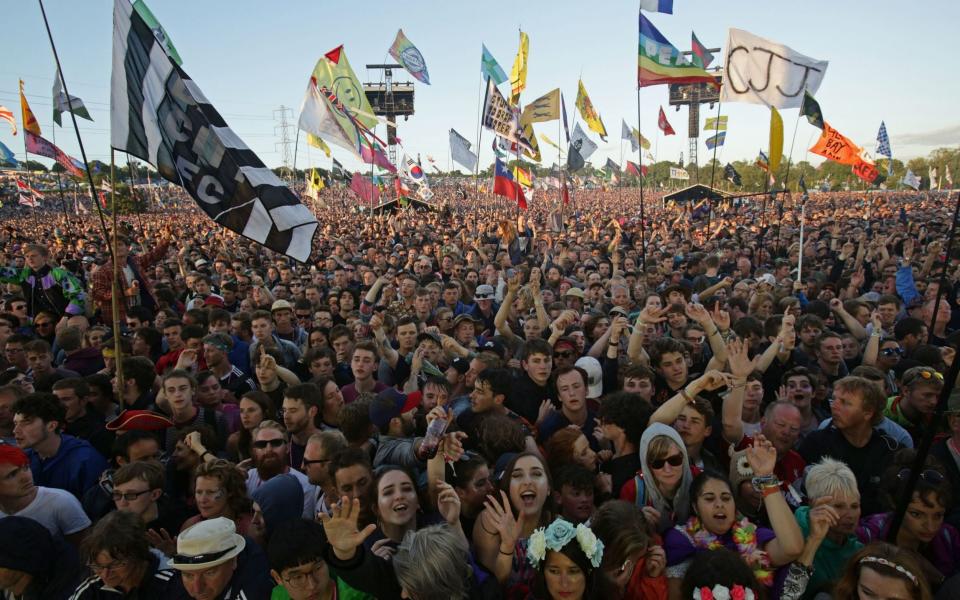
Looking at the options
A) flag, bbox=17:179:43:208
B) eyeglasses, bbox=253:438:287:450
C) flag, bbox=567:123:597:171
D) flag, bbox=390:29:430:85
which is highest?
flag, bbox=390:29:430:85

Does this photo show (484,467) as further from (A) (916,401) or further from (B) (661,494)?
(A) (916,401)

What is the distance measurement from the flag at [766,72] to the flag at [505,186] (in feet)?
23.5

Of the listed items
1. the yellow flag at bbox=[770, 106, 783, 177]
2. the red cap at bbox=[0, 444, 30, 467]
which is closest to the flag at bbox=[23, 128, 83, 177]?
the red cap at bbox=[0, 444, 30, 467]

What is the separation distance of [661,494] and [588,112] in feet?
58.9

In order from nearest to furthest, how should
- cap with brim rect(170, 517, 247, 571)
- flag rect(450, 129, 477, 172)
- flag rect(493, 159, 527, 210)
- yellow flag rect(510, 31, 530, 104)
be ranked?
cap with brim rect(170, 517, 247, 571) → flag rect(493, 159, 527, 210) → yellow flag rect(510, 31, 530, 104) → flag rect(450, 129, 477, 172)

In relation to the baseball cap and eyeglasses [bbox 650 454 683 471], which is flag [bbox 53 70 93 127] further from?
eyeglasses [bbox 650 454 683 471]

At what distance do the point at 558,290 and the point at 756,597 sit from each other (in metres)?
8.25

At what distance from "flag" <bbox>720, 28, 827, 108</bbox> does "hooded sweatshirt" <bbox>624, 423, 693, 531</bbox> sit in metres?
8.38

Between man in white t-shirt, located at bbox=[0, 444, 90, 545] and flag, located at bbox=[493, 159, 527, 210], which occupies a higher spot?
flag, located at bbox=[493, 159, 527, 210]

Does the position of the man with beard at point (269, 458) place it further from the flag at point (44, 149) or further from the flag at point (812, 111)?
the flag at point (44, 149)

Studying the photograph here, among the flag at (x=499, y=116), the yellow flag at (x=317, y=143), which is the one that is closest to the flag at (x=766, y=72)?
the flag at (x=499, y=116)

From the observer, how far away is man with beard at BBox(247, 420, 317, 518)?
12.2ft

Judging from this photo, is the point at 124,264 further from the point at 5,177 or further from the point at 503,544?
the point at 5,177

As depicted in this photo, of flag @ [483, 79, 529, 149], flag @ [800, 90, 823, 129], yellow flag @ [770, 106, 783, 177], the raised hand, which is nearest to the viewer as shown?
the raised hand
